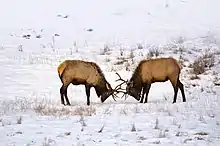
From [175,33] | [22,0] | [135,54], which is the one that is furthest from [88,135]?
[22,0]

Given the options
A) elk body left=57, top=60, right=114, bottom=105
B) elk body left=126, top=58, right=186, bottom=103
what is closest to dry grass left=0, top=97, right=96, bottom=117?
elk body left=57, top=60, right=114, bottom=105

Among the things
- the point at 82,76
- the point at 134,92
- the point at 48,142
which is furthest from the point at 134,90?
the point at 48,142

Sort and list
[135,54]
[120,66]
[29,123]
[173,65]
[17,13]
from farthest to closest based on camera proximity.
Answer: [17,13] → [135,54] → [120,66] → [173,65] → [29,123]

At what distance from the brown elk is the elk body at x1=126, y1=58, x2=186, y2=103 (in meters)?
0.66

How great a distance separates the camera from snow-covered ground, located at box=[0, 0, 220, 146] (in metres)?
8.26

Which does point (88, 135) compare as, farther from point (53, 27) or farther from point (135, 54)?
point (53, 27)

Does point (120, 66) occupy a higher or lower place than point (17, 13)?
lower

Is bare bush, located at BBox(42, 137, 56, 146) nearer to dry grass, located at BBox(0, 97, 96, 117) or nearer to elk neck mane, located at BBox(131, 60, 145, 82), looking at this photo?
dry grass, located at BBox(0, 97, 96, 117)

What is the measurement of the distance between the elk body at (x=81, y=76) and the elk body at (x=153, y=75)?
0.72m

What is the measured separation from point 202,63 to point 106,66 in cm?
349

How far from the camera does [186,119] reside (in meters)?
9.56

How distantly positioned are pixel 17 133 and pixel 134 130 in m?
2.00

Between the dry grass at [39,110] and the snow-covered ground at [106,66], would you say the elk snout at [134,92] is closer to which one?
the snow-covered ground at [106,66]

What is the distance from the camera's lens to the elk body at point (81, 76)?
43.4 feet
